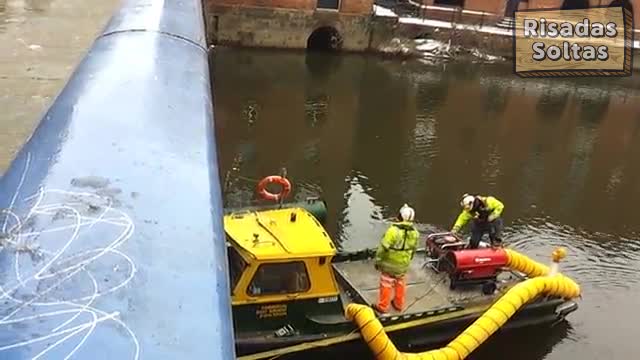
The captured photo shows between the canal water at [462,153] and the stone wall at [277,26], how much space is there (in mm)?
611

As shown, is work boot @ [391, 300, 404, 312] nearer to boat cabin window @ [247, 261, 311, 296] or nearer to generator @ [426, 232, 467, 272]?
generator @ [426, 232, 467, 272]

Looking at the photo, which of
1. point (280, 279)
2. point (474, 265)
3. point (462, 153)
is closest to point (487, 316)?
point (474, 265)

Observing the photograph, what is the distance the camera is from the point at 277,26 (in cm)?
2670

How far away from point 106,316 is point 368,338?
18.8 ft

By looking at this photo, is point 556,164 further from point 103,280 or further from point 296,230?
point 103,280

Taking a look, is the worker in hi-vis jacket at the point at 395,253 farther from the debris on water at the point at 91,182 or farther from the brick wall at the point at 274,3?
the brick wall at the point at 274,3

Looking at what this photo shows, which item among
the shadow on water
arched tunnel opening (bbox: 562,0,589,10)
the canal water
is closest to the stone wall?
the canal water

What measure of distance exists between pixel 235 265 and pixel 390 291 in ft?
6.76

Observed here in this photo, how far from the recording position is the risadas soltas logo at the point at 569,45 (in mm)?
29078

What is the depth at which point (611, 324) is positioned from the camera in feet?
36.2

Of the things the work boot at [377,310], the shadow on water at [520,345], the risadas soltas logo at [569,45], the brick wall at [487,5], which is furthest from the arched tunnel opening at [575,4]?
the work boot at [377,310]

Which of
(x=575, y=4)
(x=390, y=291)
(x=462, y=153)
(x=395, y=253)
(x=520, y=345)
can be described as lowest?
(x=520, y=345)

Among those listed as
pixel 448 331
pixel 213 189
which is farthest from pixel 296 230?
pixel 213 189

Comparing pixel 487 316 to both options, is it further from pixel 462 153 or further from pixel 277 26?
pixel 277 26
